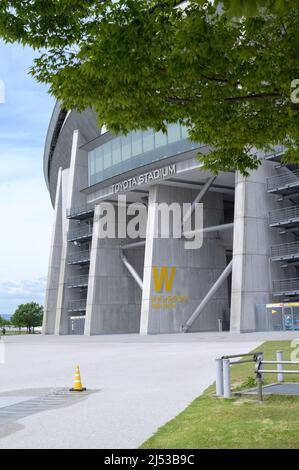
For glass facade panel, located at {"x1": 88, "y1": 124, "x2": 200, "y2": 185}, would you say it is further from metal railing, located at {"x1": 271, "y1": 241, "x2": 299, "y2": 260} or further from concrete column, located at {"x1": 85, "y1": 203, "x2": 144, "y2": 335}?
metal railing, located at {"x1": 271, "y1": 241, "x2": 299, "y2": 260}

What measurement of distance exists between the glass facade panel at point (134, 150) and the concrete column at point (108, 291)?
157 inches

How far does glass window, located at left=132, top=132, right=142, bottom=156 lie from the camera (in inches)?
1861

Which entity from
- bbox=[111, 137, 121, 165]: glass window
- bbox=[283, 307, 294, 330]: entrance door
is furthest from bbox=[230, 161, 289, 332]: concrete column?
bbox=[111, 137, 121, 165]: glass window

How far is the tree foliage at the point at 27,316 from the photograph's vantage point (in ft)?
419

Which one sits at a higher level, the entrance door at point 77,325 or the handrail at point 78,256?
the handrail at point 78,256

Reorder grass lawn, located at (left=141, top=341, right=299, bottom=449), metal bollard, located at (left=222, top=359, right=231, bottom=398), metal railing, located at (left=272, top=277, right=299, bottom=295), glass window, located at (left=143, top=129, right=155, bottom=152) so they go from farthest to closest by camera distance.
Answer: glass window, located at (left=143, top=129, right=155, bottom=152)
metal railing, located at (left=272, top=277, right=299, bottom=295)
metal bollard, located at (left=222, top=359, right=231, bottom=398)
grass lawn, located at (left=141, top=341, right=299, bottom=449)

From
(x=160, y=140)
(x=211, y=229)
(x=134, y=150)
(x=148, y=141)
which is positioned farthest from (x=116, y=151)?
(x=211, y=229)

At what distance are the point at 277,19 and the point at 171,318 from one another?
40775 millimetres

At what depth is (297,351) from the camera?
781 inches

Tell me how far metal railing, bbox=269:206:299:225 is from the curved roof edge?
96.7 feet

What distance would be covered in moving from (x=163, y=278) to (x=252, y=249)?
10.3 meters

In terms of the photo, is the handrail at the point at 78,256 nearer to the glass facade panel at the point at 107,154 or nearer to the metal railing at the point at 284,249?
the glass facade panel at the point at 107,154

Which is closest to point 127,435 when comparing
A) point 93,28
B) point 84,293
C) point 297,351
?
point 93,28

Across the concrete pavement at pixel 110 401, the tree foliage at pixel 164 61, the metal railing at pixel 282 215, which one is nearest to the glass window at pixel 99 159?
the metal railing at pixel 282 215
